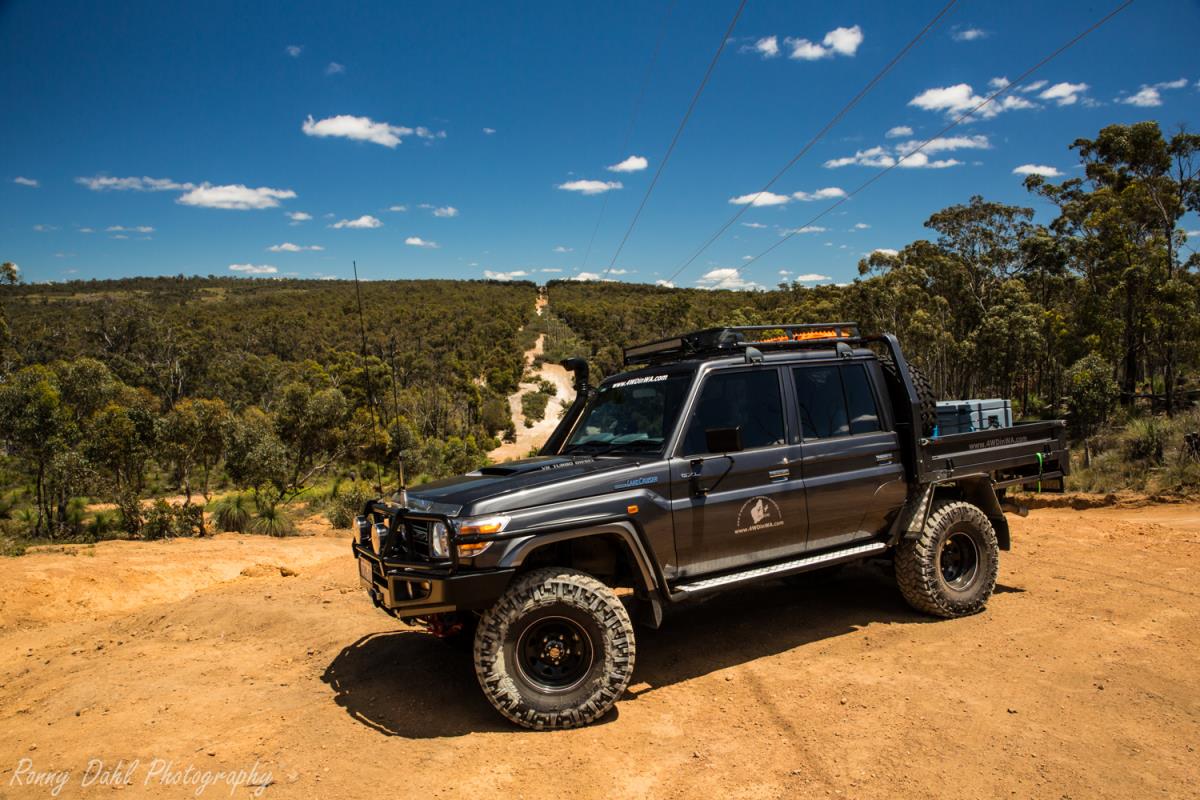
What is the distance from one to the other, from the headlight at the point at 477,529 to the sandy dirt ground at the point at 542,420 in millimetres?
36254

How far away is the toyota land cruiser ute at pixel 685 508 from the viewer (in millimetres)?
4160

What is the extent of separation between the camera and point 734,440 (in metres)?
4.52

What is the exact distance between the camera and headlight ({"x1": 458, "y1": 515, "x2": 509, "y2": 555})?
4.05 metres

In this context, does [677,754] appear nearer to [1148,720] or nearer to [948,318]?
[1148,720]

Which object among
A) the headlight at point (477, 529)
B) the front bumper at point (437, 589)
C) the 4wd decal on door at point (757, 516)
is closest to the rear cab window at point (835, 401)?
the 4wd decal on door at point (757, 516)

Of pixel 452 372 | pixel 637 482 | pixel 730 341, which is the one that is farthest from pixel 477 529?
pixel 452 372

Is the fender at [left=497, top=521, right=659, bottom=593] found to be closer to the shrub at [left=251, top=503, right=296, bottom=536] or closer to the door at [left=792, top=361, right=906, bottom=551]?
the door at [left=792, top=361, right=906, bottom=551]

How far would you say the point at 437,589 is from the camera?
159 inches

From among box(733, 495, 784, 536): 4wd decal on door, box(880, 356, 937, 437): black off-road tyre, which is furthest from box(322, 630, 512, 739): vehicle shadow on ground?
box(880, 356, 937, 437): black off-road tyre

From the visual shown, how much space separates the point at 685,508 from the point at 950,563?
9.81 feet

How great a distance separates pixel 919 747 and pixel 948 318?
38.3 metres

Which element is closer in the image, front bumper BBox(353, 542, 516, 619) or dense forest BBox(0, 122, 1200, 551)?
front bumper BBox(353, 542, 516, 619)

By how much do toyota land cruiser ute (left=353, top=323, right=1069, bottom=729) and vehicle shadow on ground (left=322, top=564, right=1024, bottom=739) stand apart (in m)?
0.38

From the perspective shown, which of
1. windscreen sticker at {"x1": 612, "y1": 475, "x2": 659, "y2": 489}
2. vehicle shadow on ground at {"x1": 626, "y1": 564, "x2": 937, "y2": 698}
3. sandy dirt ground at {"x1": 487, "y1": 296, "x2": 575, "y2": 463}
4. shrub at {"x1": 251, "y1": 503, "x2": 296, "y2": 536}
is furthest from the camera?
sandy dirt ground at {"x1": 487, "y1": 296, "x2": 575, "y2": 463}
